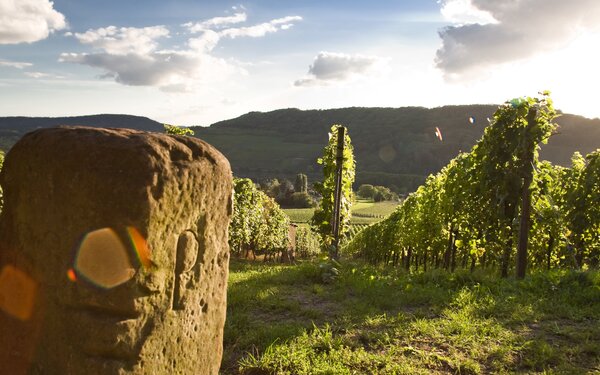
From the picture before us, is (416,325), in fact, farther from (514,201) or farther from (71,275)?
(514,201)

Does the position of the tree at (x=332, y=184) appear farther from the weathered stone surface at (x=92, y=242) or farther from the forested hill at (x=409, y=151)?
the forested hill at (x=409, y=151)

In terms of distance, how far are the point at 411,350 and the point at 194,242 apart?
356 centimetres

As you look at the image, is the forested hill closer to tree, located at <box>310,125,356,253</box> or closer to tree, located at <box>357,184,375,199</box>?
tree, located at <box>357,184,375,199</box>

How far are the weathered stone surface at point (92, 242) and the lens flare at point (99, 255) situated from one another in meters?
0.02

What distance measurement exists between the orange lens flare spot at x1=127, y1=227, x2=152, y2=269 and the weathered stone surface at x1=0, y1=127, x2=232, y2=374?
0.03 m

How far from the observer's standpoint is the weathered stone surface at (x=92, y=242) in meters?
3.08

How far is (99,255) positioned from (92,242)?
0.10m

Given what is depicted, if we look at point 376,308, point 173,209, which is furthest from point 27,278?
point 376,308

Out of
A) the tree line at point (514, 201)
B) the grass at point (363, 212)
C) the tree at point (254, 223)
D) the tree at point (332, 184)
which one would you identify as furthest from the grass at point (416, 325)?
the grass at point (363, 212)

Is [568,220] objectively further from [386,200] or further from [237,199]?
[386,200]

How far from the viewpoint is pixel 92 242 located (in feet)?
10.1

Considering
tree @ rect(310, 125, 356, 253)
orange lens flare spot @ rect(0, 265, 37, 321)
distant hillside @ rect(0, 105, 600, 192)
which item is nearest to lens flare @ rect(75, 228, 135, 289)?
orange lens flare spot @ rect(0, 265, 37, 321)

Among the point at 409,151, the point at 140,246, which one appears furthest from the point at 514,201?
the point at 409,151

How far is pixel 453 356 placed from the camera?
18.5ft
